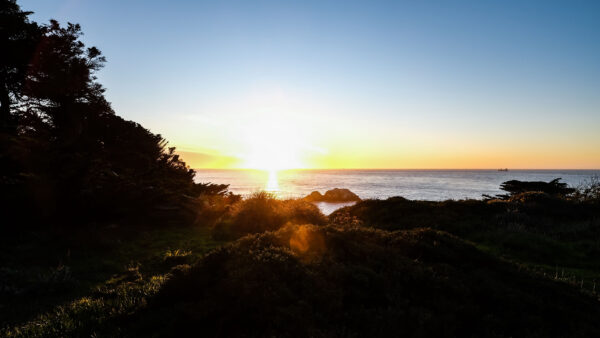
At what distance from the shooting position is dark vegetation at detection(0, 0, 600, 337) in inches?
171

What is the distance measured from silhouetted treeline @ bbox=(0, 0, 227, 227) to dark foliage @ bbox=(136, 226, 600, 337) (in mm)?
10404

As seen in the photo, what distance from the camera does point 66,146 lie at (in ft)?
48.1

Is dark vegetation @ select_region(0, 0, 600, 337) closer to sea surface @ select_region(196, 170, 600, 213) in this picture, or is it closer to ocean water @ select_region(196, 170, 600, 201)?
sea surface @ select_region(196, 170, 600, 213)

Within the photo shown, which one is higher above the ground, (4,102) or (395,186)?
(4,102)

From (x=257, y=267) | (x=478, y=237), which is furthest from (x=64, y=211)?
(x=478, y=237)

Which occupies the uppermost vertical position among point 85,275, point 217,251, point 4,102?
point 4,102

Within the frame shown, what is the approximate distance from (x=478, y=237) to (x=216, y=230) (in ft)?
42.2

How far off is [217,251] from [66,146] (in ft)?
45.9

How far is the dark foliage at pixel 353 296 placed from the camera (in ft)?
13.3

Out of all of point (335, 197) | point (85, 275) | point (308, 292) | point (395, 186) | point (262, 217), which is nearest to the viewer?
point (308, 292)

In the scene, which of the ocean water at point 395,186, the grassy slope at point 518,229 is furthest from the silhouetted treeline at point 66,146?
the grassy slope at point 518,229

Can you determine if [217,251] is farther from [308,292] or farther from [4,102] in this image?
[4,102]

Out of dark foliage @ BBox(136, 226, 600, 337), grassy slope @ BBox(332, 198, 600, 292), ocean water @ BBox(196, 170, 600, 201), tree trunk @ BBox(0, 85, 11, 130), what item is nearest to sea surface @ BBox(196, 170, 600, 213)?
ocean water @ BBox(196, 170, 600, 201)

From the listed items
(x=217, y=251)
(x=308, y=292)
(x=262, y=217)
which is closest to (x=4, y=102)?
(x=262, y=217)
